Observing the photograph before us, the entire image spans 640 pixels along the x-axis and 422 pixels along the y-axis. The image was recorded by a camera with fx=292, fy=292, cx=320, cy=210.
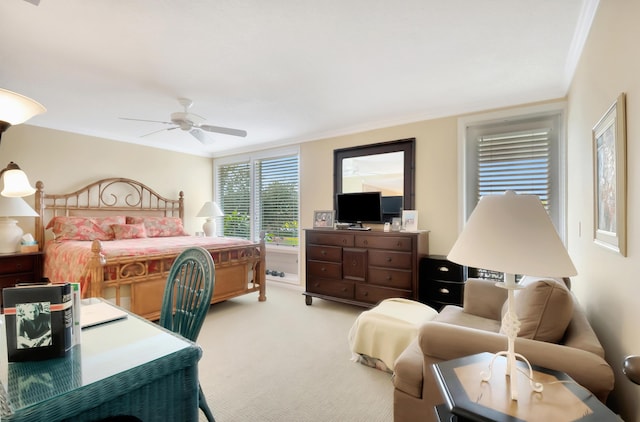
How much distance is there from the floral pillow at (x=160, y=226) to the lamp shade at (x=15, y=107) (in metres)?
3.96

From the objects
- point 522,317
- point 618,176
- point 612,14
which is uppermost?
point 612,14

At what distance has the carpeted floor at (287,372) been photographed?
1.94 m

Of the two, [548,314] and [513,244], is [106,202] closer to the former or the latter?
[513,244]

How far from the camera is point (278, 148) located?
5324mm

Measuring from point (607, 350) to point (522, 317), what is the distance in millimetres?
499

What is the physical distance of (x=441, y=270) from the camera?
332 cm

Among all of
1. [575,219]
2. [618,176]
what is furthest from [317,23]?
[575,219]

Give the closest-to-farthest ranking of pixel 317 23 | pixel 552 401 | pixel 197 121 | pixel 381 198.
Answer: pixel 552 401
pixel 317 23
pixel 197 121
pixel 381 198

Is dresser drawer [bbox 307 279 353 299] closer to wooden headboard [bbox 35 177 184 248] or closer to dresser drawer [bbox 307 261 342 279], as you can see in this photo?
dresser drawer [bbox 307 261 342 279]

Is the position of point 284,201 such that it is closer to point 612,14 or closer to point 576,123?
point 576,123

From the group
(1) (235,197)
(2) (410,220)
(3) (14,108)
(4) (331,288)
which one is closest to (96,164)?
(1) (235,197)

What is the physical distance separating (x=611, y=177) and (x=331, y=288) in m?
3.10

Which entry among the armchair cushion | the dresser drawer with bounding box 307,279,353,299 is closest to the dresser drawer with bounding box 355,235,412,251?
the dresser drawer with bounding box 307,279,353,299

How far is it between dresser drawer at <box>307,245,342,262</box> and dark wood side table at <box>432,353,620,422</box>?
2.75 meters
